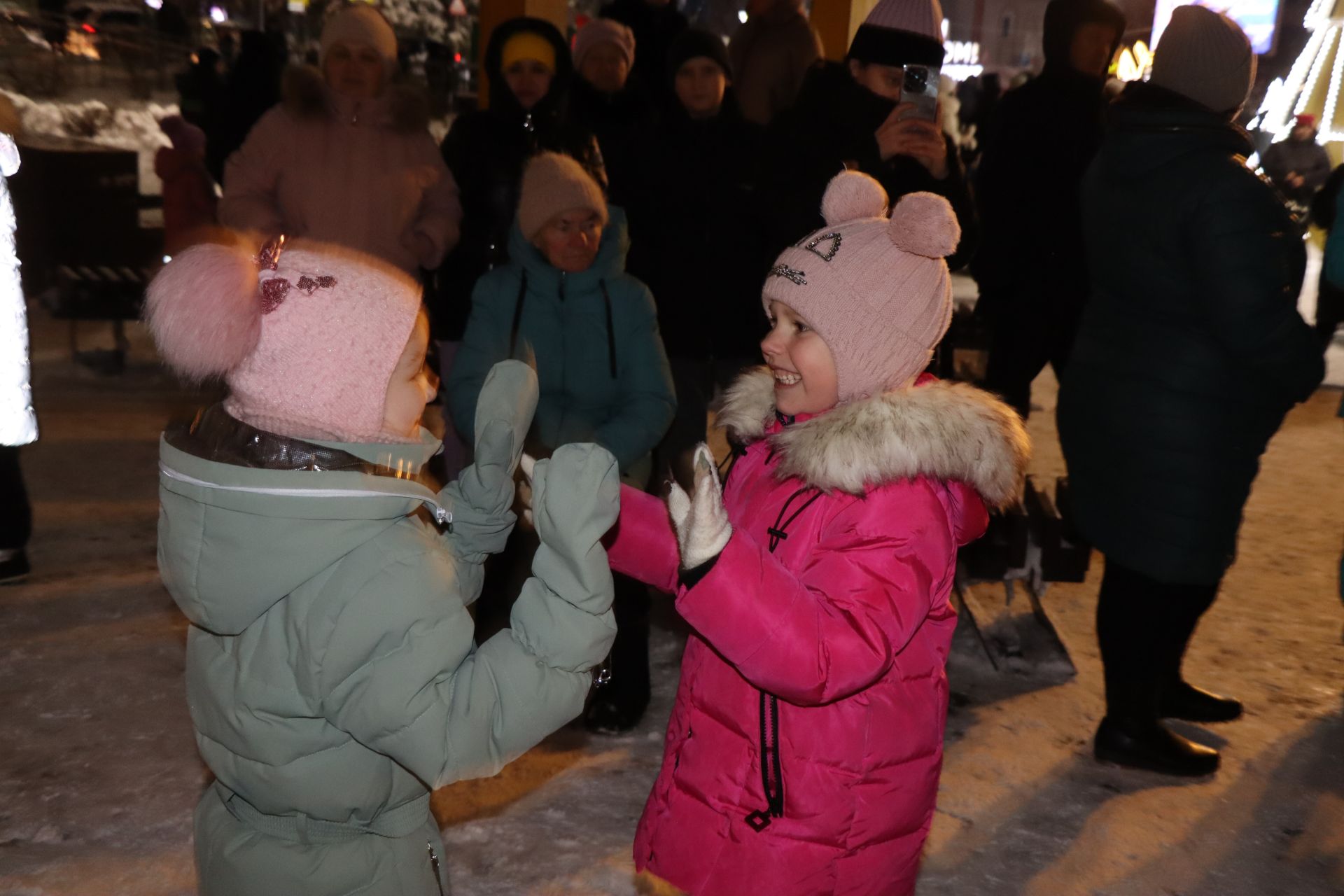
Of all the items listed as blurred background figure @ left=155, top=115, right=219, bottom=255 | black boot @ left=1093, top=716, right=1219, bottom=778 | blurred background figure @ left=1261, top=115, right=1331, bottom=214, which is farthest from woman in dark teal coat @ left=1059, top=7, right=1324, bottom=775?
blurred background figure @ left=1261, top=115, right=1331, bottom=214

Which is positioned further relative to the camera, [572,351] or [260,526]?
[572,351]

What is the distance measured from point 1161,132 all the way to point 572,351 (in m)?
1.72

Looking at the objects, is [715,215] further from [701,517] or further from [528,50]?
[701,517]

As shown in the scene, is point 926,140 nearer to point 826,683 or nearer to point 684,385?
point 684,385

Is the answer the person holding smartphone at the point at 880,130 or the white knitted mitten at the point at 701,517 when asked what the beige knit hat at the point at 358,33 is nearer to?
the person holding smartphone at the point at 880,130

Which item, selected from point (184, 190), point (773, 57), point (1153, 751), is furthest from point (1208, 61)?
point (184, 190)

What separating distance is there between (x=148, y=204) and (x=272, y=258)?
8076mm

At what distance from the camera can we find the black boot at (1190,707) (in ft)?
12.7

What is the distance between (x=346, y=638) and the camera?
4.91 ft

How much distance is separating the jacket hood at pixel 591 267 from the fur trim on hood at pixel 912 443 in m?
1.67

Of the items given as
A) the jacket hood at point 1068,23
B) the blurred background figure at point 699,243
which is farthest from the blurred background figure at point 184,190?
the jacket hood at point 1068,23

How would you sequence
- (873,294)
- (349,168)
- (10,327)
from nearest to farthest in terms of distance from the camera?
1. (873,294)
2. (10,327)
3. (349,168)

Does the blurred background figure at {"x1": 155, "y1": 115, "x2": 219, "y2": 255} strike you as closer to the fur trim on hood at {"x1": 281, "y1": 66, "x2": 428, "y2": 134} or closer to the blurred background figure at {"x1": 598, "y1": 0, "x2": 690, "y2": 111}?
the blurred background figure at {"x1": 598, "y1": 0, "x2": 690, "y2": 111}

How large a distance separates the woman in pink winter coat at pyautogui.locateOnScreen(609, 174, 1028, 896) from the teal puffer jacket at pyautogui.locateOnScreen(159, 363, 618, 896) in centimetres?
19
